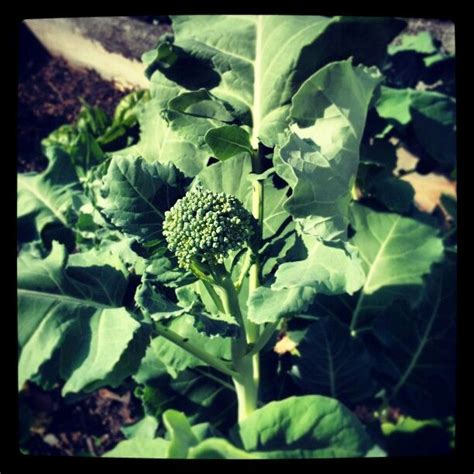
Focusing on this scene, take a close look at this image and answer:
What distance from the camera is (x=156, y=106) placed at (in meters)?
1.38

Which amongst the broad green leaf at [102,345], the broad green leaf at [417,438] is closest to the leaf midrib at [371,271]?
the broad green leaf at [417,438]

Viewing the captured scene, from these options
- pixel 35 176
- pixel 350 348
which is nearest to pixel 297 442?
pixel 350 348

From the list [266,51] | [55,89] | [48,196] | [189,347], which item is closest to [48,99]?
[55,89]

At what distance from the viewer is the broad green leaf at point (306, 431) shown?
1.08 m

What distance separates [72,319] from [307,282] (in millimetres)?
452

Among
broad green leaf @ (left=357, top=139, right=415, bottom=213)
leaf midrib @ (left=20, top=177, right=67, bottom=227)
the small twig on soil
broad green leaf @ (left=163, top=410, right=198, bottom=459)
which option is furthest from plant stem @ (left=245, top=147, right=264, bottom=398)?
the small twig on soil

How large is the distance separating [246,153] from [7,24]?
1038 mm

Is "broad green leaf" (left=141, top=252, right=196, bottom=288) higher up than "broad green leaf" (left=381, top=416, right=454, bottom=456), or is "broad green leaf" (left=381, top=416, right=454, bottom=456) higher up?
"broad green leaf" (left=141, top=252, right=196, bottom=288)

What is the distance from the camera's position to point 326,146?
1021mm

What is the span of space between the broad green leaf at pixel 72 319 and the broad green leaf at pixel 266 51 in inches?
17.5

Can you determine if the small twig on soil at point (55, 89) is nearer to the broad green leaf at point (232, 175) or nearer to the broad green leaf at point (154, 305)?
the broad green leaf at point (232, 175)

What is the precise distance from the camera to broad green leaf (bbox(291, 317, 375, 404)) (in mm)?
1351

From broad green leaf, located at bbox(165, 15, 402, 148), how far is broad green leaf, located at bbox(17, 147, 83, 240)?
1.86 feet

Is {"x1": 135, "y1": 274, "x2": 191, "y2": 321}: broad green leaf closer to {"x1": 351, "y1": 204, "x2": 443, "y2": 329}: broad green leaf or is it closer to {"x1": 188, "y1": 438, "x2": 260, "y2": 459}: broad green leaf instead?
{"x1": 188, "y1": 438, "x2": 260, "y2": 459}: broad green leaf
